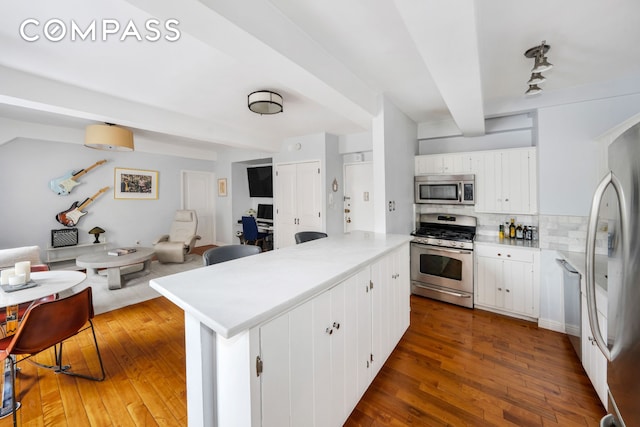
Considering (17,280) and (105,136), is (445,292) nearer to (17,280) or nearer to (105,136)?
(17,280)

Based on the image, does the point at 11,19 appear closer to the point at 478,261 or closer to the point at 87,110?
the point at 87,110

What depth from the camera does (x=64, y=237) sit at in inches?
185

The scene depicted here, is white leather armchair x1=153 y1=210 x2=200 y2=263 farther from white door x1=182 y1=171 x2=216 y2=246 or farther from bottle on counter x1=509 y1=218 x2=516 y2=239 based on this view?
bottle on counter x1=509 y1=218 x2=516 y2=239

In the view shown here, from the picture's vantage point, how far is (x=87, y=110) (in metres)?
2.74

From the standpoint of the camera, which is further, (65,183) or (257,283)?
(65,183)

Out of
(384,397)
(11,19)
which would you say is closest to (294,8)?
(11,19)

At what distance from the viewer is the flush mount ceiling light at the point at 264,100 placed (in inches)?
105

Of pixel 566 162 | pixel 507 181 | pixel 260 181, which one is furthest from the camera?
pixel 260 181

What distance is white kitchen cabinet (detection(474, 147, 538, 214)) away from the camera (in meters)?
3.05

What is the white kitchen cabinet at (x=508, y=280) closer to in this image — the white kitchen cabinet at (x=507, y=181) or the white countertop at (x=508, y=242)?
the white countertop at (x=508, y=242)

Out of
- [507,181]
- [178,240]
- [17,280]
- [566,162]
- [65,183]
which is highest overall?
[65,183]

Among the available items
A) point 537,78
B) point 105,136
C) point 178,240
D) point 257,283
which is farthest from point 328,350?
point 178,240

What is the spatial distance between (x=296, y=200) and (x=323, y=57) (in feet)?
10.9

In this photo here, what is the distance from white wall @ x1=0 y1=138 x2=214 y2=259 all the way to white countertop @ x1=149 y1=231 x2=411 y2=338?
519cm
